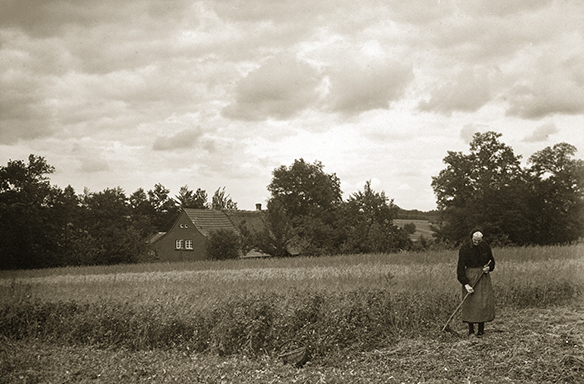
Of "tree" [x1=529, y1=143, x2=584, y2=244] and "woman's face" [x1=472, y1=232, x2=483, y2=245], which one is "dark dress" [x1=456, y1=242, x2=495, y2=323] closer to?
"woman's face" [x1=472, y1=232, x2=483, y2=245]

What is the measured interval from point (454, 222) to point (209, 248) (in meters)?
24.5

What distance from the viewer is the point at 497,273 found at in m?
17.5

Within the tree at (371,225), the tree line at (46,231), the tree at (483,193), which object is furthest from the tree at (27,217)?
the tree at (483,193)

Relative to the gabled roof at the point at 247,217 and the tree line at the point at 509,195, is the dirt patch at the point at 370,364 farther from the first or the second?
the gabled roof at the point at 247,217

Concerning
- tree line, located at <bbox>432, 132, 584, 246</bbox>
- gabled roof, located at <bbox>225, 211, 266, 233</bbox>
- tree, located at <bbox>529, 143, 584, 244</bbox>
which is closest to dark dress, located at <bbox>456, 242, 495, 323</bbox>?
tree line, located at <bbox>432, 132, 584, 246</bbox>

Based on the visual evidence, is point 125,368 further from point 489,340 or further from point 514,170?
point 514,170

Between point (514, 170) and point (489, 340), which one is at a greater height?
point (514, 170)

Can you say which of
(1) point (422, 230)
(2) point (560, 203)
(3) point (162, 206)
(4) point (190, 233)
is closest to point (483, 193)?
(2) point (560, 203)

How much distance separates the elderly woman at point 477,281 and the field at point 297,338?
1.54ft

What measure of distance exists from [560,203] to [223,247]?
34.2 meters

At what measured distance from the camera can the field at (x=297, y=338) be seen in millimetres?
8453

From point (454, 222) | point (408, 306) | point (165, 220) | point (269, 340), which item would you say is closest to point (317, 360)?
point (269, 340)

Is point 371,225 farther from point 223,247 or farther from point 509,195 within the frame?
point 509,195

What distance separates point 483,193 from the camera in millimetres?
50594
